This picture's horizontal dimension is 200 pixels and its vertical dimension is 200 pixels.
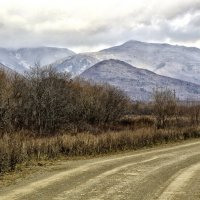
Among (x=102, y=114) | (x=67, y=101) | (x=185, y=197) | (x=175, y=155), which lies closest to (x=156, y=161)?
(x=175, y=155)

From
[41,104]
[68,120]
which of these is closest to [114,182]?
[41,104]

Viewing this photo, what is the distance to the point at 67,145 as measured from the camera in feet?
83.0

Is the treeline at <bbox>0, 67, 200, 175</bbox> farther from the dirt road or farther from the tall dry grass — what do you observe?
the dirt road

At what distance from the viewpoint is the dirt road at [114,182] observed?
12.9 m

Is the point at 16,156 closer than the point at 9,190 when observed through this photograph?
No

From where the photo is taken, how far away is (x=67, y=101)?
183ft

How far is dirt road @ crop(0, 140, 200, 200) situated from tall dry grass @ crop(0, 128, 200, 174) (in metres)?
1.97

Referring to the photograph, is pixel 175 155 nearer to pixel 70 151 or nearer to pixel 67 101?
pixel 70 151

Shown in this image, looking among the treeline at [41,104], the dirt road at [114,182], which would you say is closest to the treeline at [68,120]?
the treeline at [41,104]

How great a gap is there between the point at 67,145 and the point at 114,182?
34.0 feet

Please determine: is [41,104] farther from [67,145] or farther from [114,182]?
[114,182]

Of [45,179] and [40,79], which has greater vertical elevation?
[40,79]

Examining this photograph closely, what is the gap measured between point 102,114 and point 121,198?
52.1 metres

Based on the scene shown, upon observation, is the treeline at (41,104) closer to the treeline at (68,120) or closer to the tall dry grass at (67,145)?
the treeline at (68,120)
